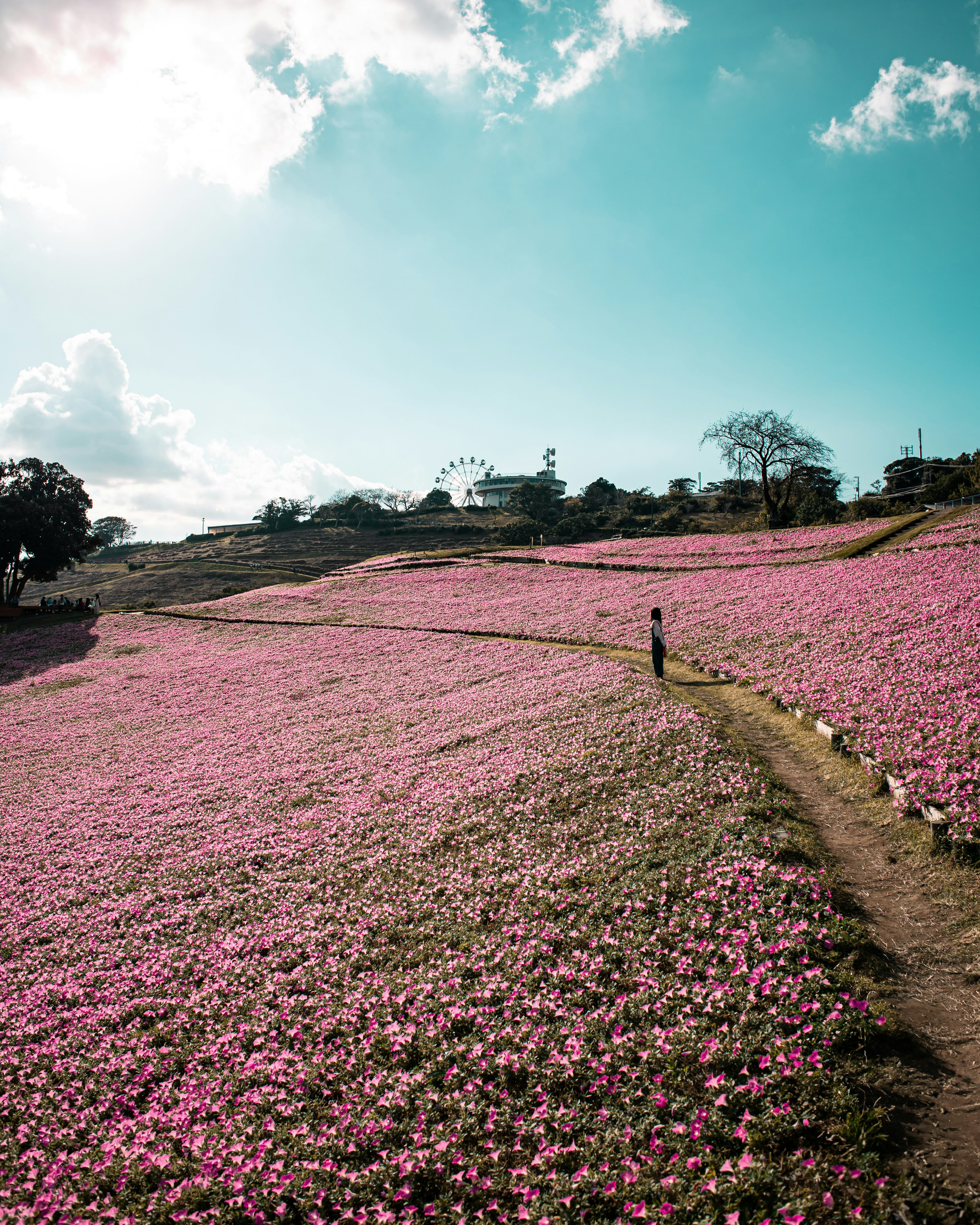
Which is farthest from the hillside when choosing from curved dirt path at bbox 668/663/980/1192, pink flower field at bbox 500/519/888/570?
pink flower field at bbox 500/519/888/570

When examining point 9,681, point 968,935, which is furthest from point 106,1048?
point 9,681

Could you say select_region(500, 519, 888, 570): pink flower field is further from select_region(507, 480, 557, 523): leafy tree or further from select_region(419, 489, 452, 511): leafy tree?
select_region(419, 489, 452, 511): leafy tree

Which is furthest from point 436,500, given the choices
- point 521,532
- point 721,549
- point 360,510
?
point 721,549

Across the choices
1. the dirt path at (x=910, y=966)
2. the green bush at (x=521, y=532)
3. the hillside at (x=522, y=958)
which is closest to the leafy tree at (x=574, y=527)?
the green bush at (x=521, y=532)

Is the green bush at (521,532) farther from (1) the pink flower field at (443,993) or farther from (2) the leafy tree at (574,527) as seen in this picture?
(1) the pink flower field at (443,993)

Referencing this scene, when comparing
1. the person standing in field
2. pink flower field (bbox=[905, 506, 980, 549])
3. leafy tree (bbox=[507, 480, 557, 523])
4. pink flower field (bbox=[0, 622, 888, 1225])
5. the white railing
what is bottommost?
pink flower field (bbox=[0, 622, 888, 1225])

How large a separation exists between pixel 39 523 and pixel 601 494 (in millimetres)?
94440

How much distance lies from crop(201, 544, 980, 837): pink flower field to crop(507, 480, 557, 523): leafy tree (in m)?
65.2

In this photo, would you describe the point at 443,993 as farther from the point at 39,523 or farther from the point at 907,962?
the point at 39,523

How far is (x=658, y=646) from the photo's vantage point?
21203 mm

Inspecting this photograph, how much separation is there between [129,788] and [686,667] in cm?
1891

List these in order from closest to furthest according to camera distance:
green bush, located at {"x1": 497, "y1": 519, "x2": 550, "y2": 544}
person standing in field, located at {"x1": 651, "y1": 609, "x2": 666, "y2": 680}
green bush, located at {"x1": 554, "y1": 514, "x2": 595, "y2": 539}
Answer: person standing in field, located at {"x1": 651, "y1": 609, "x2": 666, "y2": 680} < green bush, located at {"x1": 554, "y1": 514, "x2": 595, "y2": 539} < green bush, located at {"x1": 497, "y1": 519, "x2": 550, "y2": 544}

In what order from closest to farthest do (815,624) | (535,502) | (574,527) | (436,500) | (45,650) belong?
(815,624), (45,650), (574,527), (535,502), (436,500)

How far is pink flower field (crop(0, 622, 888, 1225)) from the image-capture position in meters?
6.14
